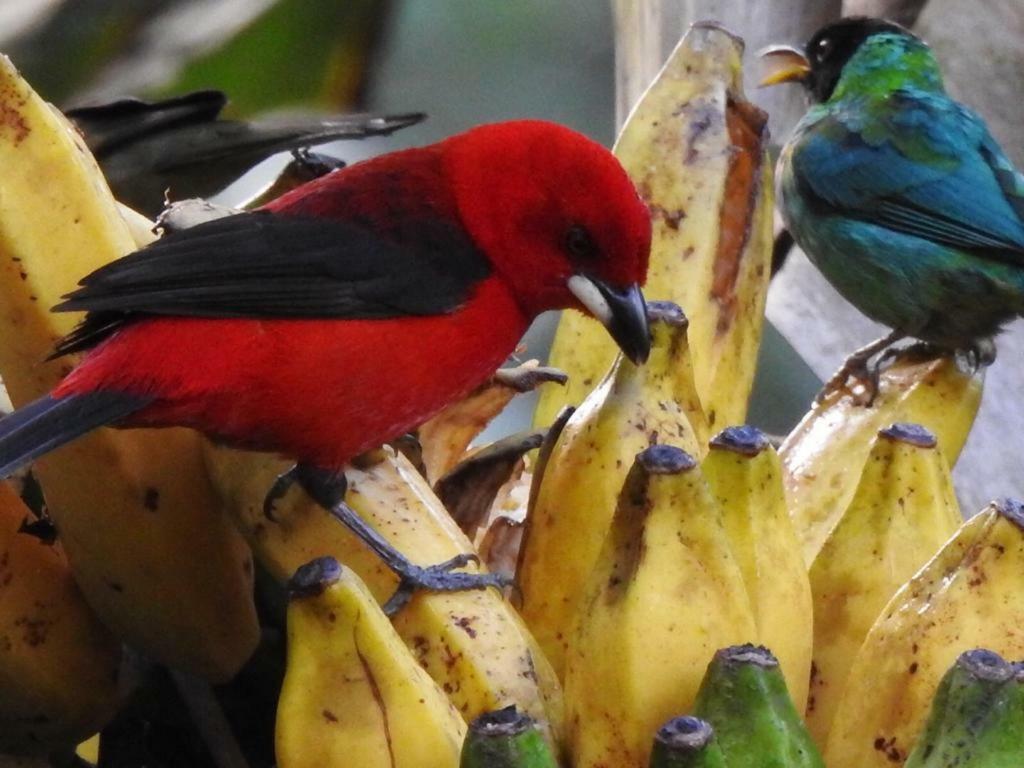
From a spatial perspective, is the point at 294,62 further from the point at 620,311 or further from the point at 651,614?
the point at 651,614

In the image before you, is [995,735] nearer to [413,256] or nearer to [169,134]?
[413,256]

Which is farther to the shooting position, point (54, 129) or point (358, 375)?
point (358, 375)

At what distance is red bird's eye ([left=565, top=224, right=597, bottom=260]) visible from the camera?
5.48 feet

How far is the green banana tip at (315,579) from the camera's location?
41.5 inches

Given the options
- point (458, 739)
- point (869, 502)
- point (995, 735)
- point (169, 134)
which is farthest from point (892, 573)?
point (169, 134)

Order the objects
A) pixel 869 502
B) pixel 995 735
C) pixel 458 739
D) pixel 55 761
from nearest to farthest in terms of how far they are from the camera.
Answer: pixel 995 735, pixel 458 739, pixel 869 502, pixel 55 761

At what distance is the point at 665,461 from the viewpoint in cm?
112

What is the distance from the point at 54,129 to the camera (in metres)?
1.37

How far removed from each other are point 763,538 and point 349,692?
38cm

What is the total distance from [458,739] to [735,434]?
0.35 m

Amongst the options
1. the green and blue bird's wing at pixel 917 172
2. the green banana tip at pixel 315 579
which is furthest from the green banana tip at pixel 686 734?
the green and blue bird's wing at pixel 917 172

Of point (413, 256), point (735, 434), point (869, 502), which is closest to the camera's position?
point (735, 434)

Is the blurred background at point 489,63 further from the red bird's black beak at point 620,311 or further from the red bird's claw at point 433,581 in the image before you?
the red bird's claw at point 433,581

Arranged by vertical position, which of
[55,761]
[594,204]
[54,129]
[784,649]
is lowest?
[55,761]
